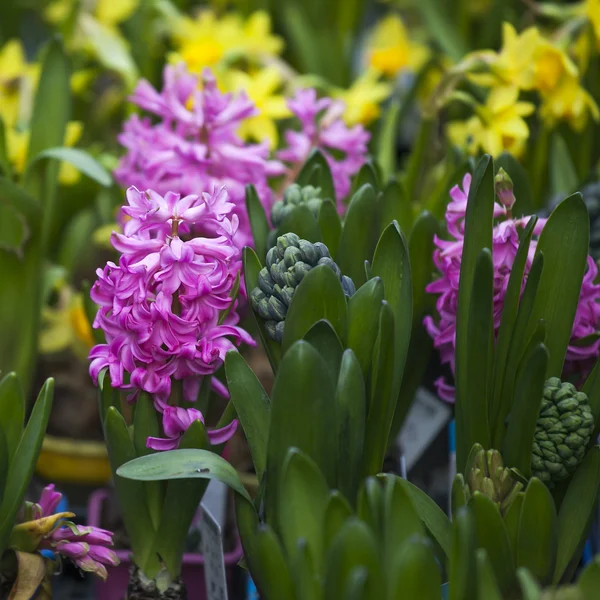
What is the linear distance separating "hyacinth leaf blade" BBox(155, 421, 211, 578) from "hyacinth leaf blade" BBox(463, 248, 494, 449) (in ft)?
0.77

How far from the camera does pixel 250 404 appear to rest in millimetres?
676

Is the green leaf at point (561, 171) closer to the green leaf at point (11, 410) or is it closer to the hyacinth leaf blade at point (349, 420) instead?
the hyacinth leaf blade at point (349, 420)

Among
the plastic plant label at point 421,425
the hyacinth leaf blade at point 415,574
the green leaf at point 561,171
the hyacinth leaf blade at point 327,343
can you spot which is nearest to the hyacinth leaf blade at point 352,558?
the hyacinth leaf blade at point 415,574

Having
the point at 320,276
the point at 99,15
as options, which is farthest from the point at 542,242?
the point at 99,15

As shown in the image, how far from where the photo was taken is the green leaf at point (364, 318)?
0.66 meters

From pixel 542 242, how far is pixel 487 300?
108 millimetres

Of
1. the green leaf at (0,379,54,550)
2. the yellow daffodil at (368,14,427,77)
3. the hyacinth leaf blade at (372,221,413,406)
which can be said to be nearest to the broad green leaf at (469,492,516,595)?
the hyacinth leaf blade at (372,221,413,406)

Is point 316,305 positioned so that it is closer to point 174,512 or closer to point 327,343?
point 327,343

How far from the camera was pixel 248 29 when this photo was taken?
1569mm

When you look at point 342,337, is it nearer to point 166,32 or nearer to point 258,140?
point 258,140

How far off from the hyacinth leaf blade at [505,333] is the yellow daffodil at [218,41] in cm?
84

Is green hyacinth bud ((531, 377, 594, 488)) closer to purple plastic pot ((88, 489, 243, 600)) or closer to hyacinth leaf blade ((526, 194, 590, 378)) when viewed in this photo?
hyacinth leaf blade ((526, 194, 590, 378))

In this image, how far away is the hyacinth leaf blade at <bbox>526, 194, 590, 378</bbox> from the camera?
28.2 inches

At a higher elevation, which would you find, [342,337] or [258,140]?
[258,140]
